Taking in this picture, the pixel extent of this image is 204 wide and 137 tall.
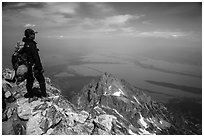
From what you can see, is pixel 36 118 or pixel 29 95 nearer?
pixel 36 118

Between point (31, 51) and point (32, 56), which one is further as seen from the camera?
point (32, 56)

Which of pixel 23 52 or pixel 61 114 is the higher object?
pixel 23 52

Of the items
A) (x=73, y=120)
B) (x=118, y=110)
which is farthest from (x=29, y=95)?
(x=118, y=110)

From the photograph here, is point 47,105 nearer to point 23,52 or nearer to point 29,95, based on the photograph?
point 29,95

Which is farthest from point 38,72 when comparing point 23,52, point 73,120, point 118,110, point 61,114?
point 118,110

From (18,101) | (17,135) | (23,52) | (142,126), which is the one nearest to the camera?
(17,135)

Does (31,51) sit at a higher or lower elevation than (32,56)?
higher

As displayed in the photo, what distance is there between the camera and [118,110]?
637 ft

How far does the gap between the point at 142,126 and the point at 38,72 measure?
632 ft

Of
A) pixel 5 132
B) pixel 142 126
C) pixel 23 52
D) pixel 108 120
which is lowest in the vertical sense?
pixel 142 126

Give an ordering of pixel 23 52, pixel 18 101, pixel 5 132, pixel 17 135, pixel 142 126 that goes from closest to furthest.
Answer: pixel 17 135 < pixel 5 132 < pixel 23 52 < pixel 18 101 < pixel 142 126

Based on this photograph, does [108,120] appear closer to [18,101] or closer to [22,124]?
[22,124]

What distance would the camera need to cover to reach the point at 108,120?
1461 centimetres

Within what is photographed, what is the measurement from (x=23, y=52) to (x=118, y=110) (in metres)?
190
